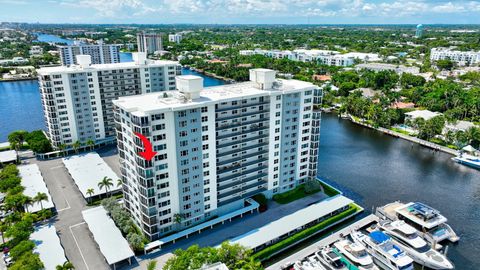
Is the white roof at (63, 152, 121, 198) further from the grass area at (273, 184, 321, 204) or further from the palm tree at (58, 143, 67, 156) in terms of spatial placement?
the grass area at (273, 184, 321, 204)

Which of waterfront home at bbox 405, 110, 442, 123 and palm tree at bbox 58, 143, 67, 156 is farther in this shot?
waterfront home at bbox 405, 110, 442, 123

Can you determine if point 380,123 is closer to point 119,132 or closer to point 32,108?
point 119,132

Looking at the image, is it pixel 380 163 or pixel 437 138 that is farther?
pixel 437 138

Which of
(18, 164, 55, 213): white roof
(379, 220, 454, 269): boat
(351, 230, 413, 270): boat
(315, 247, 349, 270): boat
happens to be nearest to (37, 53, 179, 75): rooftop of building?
(18, 164, 55, 213): white roof

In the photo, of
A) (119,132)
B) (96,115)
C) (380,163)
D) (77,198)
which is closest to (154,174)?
(119,132)

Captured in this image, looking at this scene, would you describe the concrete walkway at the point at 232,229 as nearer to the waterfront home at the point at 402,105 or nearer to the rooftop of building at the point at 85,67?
the rooftop of building at the point at 85,67

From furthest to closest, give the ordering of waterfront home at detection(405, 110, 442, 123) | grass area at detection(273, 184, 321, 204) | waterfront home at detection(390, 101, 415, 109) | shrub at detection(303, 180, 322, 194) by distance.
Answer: waterfront home at detection(390, 101, 415, 109) → waterfront home at detection(405, 110, 442, 123) → shrub at detection(303, 180, 322, 194) → grass area at detection(273, 184, 321, 204)
